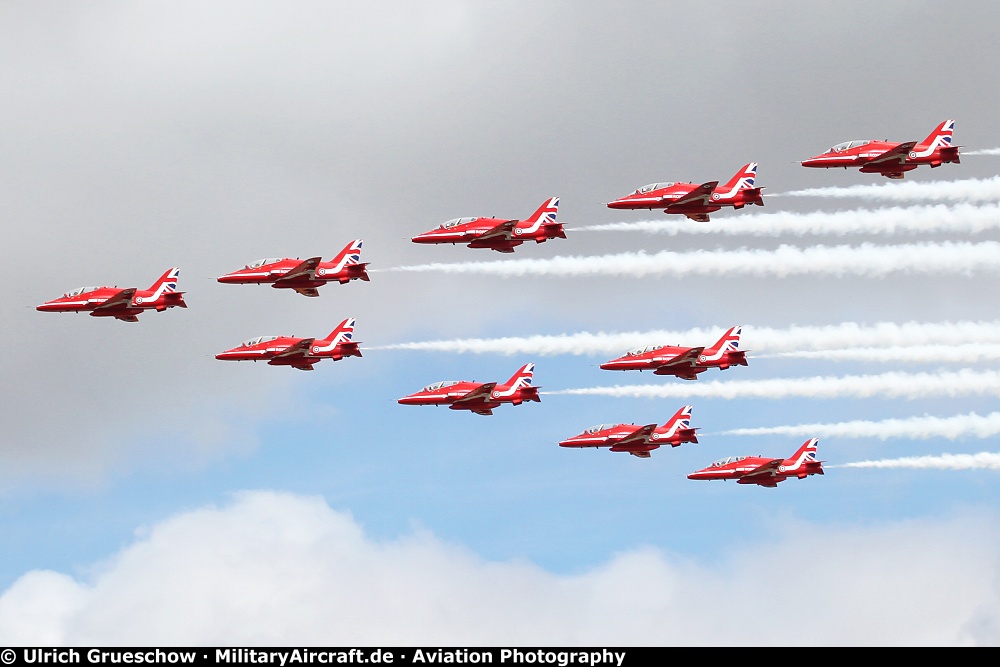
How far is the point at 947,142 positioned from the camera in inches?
5187

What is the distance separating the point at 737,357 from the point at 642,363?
6.71 m

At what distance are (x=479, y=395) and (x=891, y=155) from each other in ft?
111

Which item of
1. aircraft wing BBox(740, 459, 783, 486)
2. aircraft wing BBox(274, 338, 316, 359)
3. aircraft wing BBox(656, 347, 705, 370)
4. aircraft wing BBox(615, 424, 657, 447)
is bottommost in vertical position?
aircraft wing BBox(740, 459, 783, 486)

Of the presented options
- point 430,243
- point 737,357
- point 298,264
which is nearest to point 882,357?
point 737,357

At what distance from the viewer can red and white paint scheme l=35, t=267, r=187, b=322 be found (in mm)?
139000

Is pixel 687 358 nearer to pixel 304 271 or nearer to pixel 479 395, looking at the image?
pixel 479 395

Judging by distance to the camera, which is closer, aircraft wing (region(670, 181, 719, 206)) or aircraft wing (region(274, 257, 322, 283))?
aircraft wing (region(670, 181, 719, 206))

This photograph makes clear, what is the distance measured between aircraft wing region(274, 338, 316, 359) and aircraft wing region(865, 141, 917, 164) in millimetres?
39945

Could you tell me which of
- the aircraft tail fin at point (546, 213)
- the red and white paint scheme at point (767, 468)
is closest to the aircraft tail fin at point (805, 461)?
the red and white paint scheme at point (767, 468)

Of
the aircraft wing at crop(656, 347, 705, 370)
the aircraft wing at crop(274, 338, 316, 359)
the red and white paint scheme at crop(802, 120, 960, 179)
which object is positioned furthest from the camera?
the aircraft wing at crop(656, 347, 705, 370)

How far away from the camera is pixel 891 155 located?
433 feet

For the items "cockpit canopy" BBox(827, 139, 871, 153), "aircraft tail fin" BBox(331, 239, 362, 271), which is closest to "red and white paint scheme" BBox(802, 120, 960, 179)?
"cockpit canopy" BBox(827, 139, 871, 153)

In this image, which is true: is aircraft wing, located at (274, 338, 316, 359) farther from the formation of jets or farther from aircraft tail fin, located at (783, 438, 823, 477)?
aircraft tail fin, located at (783, 438, 823, 477)
